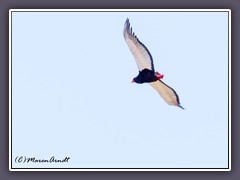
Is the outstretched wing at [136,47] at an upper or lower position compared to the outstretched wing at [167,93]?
upper

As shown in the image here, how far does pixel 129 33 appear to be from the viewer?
11.6 feet

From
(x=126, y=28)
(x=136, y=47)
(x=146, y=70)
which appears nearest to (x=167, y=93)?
(x=146, y=70)

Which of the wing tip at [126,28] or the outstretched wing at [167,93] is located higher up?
the wing tip at [126,28]

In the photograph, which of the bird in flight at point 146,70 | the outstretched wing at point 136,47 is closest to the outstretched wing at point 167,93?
the bird in flight at point 146,70

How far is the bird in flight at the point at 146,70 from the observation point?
3531 mm

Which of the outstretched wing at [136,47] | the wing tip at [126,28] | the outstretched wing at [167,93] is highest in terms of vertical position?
the wing tip at [126,28]

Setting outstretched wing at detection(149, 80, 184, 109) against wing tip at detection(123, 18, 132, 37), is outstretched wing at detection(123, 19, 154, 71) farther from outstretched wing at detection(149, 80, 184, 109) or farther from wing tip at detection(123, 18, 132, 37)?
outstretched wing at detection(149, 80, 184, 109)

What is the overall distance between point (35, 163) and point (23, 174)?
95 mm

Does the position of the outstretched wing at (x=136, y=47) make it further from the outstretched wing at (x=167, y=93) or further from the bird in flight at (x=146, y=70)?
the outstretched wing at (x=167, y=93)

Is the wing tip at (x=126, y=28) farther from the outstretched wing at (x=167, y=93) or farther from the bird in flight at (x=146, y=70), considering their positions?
the outstretched wing at (x=167, y=93)

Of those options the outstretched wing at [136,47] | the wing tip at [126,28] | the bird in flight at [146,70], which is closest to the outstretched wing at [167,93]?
the bird in flight at [146,70]

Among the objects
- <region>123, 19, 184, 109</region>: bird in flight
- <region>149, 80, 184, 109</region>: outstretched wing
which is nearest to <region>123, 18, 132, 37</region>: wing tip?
<region>123, 19, 184, 109</region>: bird in flight
